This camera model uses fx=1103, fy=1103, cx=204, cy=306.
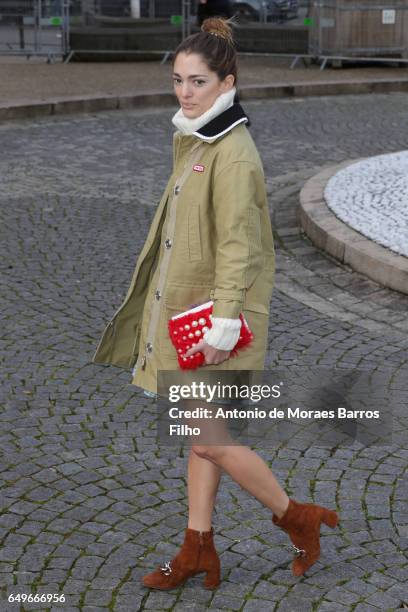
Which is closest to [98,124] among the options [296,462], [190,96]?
[296,462]

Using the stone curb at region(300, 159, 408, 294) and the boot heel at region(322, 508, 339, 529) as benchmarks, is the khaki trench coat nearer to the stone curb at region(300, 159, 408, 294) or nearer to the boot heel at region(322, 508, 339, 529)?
the boot heel at region(322, 508, 339, 529)

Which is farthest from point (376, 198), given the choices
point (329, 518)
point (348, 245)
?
point (329, 518)

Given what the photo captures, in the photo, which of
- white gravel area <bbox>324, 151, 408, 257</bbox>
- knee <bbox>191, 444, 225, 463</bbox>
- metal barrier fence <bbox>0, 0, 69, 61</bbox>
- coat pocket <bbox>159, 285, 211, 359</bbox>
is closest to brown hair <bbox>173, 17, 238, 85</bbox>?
coat pocket <bbox>159, 285, 211, 359</bbox>

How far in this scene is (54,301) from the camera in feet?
22.2

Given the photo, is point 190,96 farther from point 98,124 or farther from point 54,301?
point 98,124

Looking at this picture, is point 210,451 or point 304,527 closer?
point 210,451

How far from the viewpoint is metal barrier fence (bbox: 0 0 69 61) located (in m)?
18.5

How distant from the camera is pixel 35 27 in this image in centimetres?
1853

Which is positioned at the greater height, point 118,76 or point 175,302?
point 175,302

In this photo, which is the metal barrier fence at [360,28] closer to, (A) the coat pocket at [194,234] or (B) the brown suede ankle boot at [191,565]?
(A) the coat pocket at [194,234]

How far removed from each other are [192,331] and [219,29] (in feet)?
3.16

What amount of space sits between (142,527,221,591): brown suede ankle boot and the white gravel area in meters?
3.82

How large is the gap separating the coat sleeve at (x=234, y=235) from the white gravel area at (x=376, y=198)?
391 centimetres

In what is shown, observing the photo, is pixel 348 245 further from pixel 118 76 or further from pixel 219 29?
pixel 118 76
